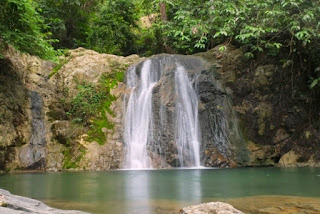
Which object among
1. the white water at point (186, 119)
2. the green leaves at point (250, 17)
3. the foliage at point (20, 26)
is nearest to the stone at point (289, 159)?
the white water at point (186, 119)

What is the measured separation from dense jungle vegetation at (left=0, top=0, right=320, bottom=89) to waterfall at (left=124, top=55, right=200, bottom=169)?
1.93 meters

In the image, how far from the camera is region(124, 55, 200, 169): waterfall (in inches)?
481

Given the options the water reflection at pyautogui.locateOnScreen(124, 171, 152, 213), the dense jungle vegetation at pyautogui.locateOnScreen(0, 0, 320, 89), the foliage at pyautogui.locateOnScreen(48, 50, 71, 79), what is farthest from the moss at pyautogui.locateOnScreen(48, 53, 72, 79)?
the water reflection at pyautogui.locateOnScreen(124, 171, 152, 213)

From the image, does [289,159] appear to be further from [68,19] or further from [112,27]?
[68,19]

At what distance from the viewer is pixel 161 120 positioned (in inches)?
505

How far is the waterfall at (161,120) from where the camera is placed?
40.1 ft

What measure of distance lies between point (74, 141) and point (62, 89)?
2747 mm

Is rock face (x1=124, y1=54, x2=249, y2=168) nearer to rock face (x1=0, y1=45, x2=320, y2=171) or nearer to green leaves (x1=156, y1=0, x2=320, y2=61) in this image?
rock face (x1=0, y1=45, x2=320, y2=171)

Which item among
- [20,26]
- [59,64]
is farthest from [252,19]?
[59,64]

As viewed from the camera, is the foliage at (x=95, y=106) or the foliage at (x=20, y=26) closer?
the foliage at (x=20, y=26)

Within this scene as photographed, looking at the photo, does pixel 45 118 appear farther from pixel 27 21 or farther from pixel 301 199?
pixel 301 199

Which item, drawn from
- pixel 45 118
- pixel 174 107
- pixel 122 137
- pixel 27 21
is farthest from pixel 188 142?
pixel 27 21

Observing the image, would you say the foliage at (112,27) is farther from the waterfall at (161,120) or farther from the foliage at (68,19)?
the waterfall at (161,120)

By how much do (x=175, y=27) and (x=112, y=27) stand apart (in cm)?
617
